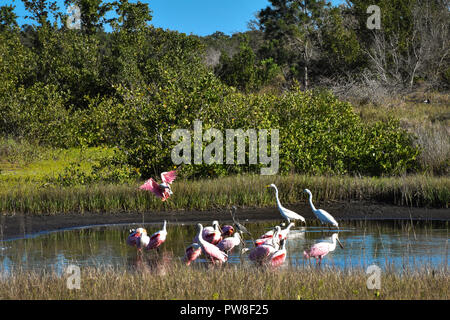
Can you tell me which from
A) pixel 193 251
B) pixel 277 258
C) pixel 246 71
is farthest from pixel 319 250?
pixel 246 71

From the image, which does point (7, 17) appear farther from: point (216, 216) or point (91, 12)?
point (216, 216)

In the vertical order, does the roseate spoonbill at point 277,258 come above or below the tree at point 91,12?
below

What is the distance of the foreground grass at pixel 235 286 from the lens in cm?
710

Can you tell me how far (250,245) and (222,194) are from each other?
464cm

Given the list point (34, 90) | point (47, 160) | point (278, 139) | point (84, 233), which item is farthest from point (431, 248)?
point (34, 90)

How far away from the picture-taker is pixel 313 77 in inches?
1681

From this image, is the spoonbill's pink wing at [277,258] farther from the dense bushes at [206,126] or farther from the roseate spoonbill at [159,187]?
the dense bushes at [206,126]

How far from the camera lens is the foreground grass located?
23.3ft

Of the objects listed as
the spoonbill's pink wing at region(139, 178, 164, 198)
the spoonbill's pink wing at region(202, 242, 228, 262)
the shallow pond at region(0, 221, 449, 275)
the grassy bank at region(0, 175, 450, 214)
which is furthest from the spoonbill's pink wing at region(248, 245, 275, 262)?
the grassy bank at region(0, 175, 450, 214)

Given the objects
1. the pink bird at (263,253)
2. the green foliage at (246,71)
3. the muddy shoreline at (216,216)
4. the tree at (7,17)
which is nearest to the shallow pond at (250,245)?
the pink bird at (263,253)

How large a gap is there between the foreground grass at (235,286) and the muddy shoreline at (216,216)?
6.64m

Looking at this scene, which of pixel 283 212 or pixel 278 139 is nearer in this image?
pixel 283 212
